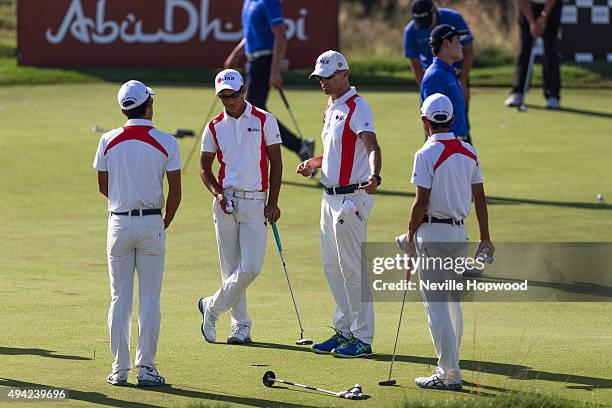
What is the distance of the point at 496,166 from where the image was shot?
1992 centimetres

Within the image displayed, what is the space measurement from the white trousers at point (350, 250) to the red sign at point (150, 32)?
615 inches

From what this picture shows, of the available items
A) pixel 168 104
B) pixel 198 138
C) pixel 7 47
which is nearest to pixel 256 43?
pixel 198 138

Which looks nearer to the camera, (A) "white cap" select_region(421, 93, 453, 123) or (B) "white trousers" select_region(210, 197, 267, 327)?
(A) "white cap" select_region(421, 93, 453, 123)

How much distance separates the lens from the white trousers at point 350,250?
10859 mm

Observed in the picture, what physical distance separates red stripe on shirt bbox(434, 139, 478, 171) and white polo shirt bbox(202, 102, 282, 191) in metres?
1.99

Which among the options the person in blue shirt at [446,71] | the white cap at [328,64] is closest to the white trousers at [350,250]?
the white cap at [328,64]

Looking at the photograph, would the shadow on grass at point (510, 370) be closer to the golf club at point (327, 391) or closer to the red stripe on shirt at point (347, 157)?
the golf club at point (327, 391)

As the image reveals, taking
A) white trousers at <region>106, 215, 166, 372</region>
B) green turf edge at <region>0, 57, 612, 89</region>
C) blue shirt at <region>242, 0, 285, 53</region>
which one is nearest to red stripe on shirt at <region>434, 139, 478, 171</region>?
white trousers at <region>106, 215, 166, 372</region>

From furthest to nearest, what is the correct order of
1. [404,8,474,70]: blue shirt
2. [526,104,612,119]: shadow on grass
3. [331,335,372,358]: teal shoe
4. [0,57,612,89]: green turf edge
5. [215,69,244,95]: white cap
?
[0,57,612,89]: green turf edge
[526,104,612,119]: shadow on grass
[404,8,474,70]: blue shirt
[215,69,244,95]: white cap
[331,335,372,358]: teal shoe

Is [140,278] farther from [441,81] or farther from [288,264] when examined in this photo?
[288,264]

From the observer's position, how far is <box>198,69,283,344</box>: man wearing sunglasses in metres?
11.2

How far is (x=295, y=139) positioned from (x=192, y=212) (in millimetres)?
1899

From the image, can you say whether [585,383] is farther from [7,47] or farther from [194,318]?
[7,47]

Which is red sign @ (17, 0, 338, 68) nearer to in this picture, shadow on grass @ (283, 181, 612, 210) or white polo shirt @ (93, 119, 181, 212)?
shadow on grass @ (283, 181, 612, 210)
